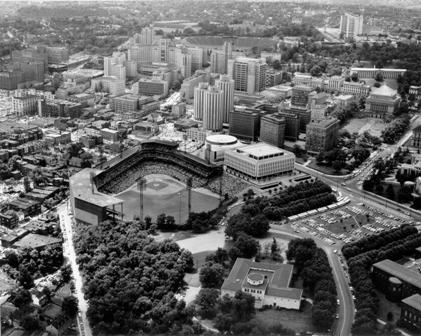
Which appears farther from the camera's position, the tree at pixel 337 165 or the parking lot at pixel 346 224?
the tree at pixel 337 165

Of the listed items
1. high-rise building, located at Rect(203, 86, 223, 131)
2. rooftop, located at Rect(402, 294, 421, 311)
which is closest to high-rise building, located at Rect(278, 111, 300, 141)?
high-rise building, located at Rect(203, 86, 223, 131)

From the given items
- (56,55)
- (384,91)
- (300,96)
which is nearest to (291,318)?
(300,96)

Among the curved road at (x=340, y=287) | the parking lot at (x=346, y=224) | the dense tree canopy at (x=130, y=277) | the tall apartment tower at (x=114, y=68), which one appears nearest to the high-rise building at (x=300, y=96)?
the tall apartment tower at (x=114, y=68)

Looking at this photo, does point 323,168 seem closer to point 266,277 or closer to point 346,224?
point 346,224

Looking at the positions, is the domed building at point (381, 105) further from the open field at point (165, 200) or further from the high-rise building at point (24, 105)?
the high-rise building at point (24, 105)

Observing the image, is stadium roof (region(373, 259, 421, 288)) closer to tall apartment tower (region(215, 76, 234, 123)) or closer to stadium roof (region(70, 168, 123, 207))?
stadium roof (region(70, 168, 123, 207))
